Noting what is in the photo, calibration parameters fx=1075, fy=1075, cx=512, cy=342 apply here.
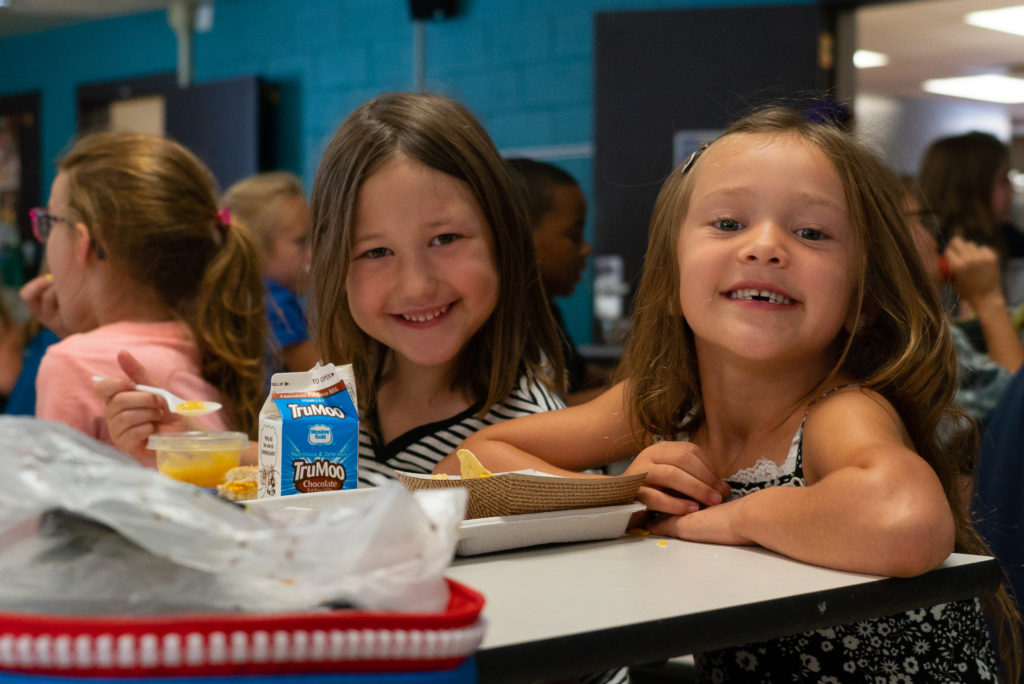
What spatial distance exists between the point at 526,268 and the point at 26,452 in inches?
42.2

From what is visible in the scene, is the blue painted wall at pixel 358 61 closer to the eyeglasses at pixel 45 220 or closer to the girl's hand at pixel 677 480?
the eyeglasses at pixel 45 220

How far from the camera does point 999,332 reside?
287 cm

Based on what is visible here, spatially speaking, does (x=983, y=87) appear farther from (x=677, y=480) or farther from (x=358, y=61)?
(x=677, y=480)

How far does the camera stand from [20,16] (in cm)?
786

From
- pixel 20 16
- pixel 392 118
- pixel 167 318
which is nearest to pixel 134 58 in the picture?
pixel 20 16

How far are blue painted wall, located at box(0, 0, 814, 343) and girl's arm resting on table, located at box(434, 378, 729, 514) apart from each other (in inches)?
149

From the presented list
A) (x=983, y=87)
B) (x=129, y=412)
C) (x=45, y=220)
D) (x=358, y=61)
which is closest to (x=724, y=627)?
(x=129, y=412)

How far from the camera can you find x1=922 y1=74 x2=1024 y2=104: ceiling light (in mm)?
9734

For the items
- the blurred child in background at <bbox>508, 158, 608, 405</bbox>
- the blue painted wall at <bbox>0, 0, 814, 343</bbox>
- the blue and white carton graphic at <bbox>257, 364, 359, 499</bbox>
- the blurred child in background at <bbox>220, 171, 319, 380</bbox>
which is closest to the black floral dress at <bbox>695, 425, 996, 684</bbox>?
the blue and white carton graphic at <bbox>257, 364, 359, 499</bbox>

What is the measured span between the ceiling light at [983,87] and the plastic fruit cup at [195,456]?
963 cm

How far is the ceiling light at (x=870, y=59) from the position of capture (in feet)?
27.8

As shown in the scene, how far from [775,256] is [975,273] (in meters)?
1.92

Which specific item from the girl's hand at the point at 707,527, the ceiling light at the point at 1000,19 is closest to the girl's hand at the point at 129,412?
the girl's hand at the point at 707,527

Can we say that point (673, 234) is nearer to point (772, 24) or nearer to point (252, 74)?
point (772, 24)
